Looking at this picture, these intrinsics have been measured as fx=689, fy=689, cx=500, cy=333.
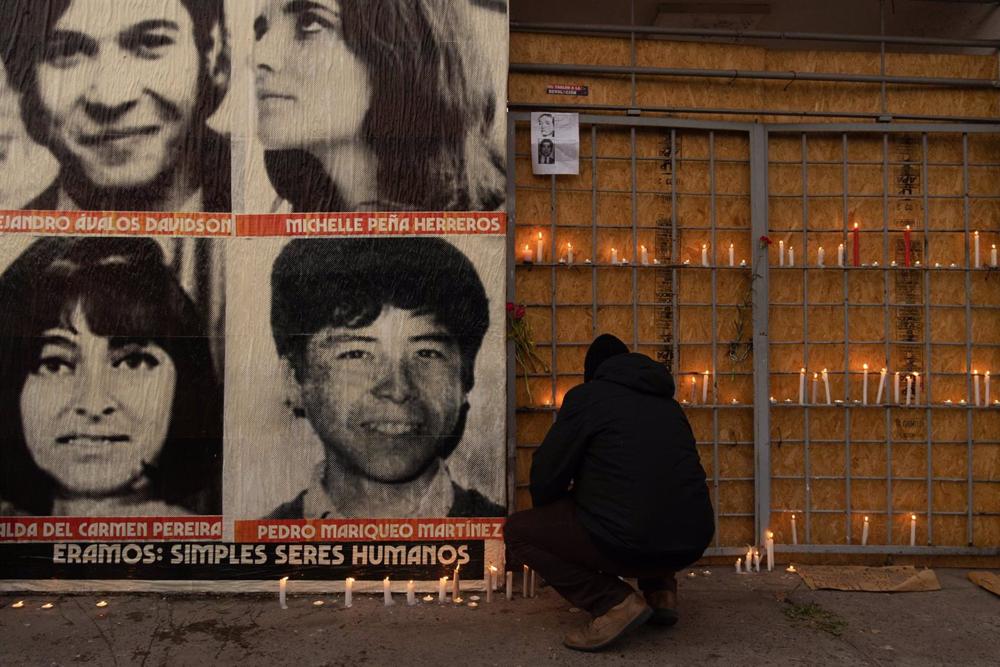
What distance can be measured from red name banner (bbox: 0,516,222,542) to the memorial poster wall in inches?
0.6

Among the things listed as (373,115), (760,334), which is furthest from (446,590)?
(373,115)

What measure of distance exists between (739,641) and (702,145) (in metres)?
3.30

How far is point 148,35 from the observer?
4449mm

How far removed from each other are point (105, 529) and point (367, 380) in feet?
6.19

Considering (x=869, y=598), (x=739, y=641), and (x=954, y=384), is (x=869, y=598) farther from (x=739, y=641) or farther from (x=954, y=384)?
(x=954, y=384)

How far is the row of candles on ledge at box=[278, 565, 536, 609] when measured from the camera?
419 centimetres

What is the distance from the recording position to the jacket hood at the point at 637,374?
363 cm

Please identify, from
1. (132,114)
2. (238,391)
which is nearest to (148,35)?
(132,114)

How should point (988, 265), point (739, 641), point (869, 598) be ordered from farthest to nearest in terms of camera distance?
point (988, 265), point (869, 598), point (739, 641)

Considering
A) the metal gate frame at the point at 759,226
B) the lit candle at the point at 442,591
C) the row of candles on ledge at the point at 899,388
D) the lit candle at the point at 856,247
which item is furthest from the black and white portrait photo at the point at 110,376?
the lit candle at the point at 856,247

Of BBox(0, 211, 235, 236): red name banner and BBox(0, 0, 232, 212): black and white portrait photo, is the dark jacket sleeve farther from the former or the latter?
BBox(0, 0, 232, 212): black and white portrait photo

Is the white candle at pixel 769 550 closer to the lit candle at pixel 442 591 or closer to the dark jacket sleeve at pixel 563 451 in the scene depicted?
the dark jacket sleeve at pixel 563 451

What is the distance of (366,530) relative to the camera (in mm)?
4391

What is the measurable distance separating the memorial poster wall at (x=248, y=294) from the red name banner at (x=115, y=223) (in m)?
0.01
